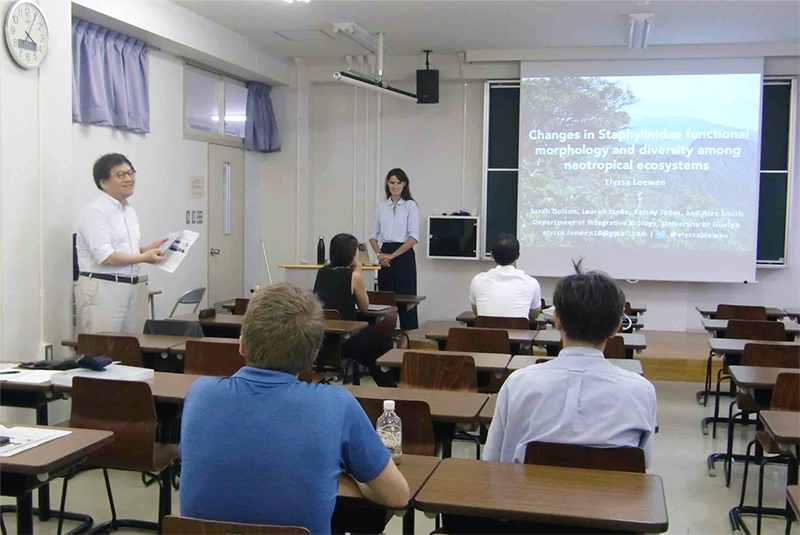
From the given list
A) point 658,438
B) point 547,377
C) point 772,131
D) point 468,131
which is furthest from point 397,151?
point 547,377

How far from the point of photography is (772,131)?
781 centimetres

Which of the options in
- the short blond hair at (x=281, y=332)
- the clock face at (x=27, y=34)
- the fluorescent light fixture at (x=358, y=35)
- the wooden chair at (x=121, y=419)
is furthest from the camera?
the fluorescent light fixture at (x=358, y=35)

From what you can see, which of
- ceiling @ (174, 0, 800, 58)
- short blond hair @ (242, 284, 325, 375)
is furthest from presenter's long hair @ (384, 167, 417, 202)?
short blond hair @ (242, 284, 325, 375)

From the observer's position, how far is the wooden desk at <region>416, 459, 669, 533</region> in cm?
171

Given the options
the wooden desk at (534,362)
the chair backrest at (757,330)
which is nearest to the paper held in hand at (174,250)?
the wooden desk at (534,362)

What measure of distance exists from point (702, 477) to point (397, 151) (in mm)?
5580

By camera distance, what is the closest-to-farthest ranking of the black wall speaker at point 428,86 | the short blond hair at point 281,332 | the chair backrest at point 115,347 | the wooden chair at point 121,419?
the short blond hair at point 281,332, the wooden chair at point 121,419, the chair backrest at point 115,347, the black wall speaker at point 428,86

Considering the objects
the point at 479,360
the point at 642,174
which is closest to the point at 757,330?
the point at 479,360

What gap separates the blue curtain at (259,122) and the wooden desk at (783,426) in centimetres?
686

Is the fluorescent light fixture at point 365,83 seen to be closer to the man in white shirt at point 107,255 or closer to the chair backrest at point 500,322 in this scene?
the man in white shirt at point 107,255

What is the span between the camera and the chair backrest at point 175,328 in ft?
14.6

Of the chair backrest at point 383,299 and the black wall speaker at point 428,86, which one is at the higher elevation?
the black wall speaker at point 428,86

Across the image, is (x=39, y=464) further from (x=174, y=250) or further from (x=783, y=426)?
(x=174, y=250)

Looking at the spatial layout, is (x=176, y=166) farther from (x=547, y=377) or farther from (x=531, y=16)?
(x=547, y=377)
